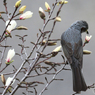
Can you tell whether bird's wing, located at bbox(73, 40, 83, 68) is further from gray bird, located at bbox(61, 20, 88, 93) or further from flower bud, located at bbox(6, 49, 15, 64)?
flower bud, located at bbox(6, 49, 15, 64)

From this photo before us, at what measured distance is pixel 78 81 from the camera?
2.92 feet

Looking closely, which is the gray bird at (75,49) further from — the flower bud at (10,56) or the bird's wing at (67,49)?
the flower bud at (10,56)

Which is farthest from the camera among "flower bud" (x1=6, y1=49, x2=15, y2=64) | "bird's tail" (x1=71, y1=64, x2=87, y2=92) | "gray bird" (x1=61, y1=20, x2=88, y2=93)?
"gray bird" (x1=61, y1=20, x2=88, y2=93)

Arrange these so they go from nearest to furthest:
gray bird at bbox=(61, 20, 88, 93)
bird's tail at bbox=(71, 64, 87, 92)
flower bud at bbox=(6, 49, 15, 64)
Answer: flower bud at bbox=(6, 49, 15, 64)
bird's tail at bbox=(71, 64, 87, 92)
gray bird at bbox=(61, 20, 88, 93)

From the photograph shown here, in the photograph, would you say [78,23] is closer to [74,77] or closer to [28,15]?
[74,77]

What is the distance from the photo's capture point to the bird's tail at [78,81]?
0.80 meters

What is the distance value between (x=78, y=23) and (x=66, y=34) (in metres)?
0.15

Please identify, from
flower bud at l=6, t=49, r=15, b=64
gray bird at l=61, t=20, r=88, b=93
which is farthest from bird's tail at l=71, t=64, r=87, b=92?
flower bud at l=6, t=49, r=15, b=64

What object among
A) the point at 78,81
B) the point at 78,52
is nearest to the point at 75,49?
the point at 78,52

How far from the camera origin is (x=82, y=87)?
0.81 m

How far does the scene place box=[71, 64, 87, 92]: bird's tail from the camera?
80 centimetres

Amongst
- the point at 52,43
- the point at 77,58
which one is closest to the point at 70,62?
the point at 77,58

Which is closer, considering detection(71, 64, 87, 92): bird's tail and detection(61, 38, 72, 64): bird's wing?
detection(71, 64, 87, 92): bird's tail

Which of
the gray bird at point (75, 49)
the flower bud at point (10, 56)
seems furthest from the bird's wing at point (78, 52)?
the flower bud at point (10, 56)
